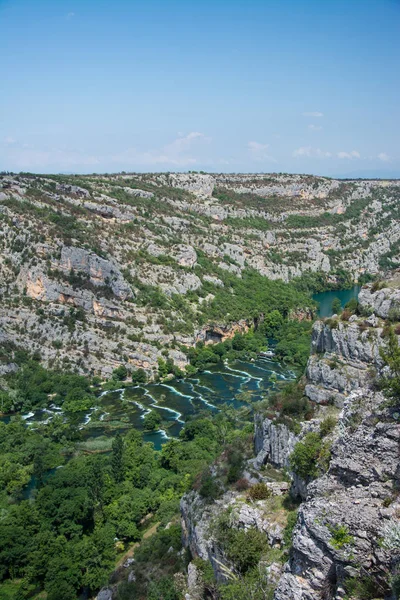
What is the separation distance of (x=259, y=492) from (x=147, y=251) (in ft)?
245

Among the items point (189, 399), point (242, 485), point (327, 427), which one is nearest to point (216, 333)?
point (189, 399)

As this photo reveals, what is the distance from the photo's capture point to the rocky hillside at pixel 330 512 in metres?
10.8

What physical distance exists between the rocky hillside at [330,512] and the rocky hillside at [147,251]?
160 ft

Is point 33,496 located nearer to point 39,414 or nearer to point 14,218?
point 39,414

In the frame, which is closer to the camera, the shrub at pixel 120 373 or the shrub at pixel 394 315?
the shrub at pixel 394 315

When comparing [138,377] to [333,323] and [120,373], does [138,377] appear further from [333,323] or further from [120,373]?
[333,323]

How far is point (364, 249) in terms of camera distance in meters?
139

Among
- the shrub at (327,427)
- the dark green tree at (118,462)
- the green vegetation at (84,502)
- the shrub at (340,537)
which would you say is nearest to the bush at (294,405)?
the green vegetation at (84,502)

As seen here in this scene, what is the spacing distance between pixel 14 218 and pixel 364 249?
300 feet

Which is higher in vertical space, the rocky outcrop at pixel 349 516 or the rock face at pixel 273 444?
the rocky outcrop at pixel 349 516

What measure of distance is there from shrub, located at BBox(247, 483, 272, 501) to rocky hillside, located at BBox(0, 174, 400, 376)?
158ft

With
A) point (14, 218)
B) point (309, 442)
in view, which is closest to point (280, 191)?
point (14, 218)

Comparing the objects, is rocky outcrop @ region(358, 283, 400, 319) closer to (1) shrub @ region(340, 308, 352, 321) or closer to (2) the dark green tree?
(1) shrub @ region(340, 308, 352, 321)

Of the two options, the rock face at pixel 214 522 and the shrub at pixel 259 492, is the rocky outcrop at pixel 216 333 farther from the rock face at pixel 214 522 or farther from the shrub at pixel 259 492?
the shrub at pixel 259 492
